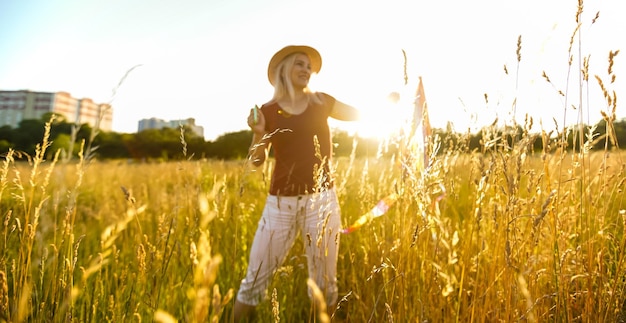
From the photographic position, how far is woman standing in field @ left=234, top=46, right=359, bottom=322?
2.16 meters

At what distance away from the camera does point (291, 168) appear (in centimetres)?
212

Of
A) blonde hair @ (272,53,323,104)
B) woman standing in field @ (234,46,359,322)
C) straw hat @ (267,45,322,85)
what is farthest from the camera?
straw hat @ (267,45,322,85)

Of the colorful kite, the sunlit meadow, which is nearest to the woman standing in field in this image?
the sunlit meadow

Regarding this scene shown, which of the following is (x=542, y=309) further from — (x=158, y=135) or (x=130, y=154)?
(x=130, y=154)

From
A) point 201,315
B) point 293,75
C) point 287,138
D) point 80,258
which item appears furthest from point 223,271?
point 201,315

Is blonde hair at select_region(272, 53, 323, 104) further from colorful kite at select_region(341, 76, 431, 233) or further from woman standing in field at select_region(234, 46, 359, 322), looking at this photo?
colorful kite at select_region(341, 76, 431, 233)

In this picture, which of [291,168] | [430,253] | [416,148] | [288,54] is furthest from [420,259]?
[288,54]

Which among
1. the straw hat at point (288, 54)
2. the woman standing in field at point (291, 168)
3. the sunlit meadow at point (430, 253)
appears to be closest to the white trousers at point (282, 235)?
the woman standing in field at point (291, 168)

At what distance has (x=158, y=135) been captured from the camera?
38250 millimetres

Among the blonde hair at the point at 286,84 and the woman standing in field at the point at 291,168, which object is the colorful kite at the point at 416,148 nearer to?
the woman standing in field at the point at 291,168

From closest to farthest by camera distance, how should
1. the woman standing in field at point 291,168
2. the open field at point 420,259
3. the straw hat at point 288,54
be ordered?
the open field at point 420,259
the woman standing in field at point 291,168
the straw hat at point 288,54

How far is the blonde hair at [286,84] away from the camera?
8.59 ft

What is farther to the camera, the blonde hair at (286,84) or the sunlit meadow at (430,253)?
the blonde hair at (286,84)

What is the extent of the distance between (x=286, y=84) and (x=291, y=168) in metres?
0.82
